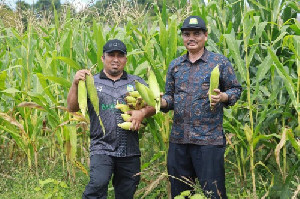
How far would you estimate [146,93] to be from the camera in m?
2.94

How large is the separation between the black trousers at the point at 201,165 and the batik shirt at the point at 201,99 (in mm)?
64

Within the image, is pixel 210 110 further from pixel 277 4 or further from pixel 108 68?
pixel 277 4

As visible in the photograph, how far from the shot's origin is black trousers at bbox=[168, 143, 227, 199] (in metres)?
3.02

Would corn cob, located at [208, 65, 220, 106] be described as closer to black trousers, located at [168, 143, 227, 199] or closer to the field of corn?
black trousers, located at [168, 143, 227, 199]

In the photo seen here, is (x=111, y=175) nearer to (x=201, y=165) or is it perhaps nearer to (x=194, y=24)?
(x=201, y=165)

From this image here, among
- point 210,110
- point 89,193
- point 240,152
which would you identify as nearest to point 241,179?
point 240,152

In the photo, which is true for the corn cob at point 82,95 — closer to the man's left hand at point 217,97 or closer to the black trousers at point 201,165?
the black trousers at point 201,165

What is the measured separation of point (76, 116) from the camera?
11.7ft

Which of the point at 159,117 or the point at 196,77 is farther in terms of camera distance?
the point at 159,117

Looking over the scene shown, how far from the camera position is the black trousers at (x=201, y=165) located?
302cm

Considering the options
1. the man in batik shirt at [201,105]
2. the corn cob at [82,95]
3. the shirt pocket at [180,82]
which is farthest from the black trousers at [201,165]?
the corn cob at [82,95]

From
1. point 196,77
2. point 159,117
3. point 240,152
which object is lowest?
point 240,152

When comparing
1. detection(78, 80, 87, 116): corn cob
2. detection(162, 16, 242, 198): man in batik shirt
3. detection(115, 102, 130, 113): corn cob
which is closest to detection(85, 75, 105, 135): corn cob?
detection(78, 80, 87, 116): corn cob

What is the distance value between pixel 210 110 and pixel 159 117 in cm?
67
